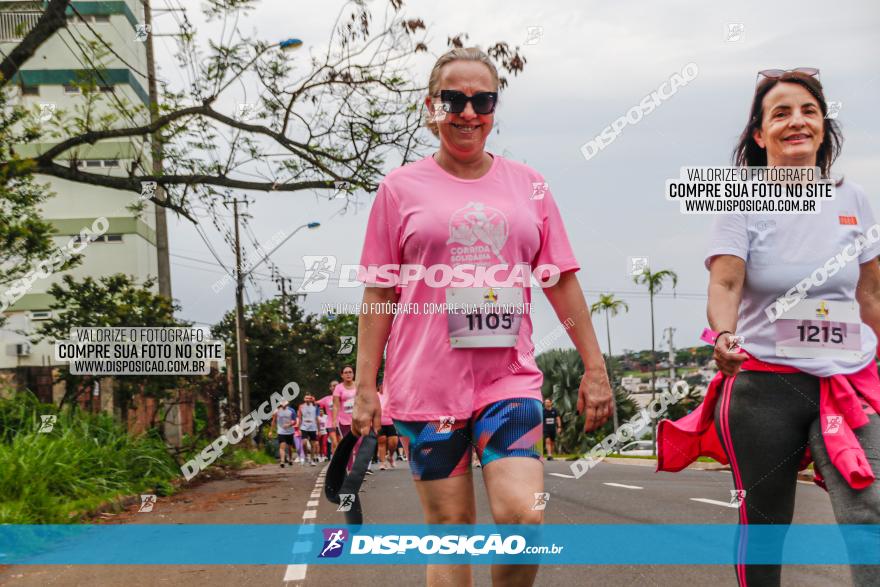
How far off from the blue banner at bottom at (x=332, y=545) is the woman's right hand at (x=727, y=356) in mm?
1641

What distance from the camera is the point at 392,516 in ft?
29.5

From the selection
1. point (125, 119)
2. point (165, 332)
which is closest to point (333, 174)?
point (125, 119)

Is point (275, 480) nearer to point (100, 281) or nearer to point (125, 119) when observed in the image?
point (100, 281)

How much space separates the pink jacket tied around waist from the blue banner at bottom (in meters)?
1.30

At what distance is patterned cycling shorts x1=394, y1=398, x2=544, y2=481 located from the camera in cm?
309

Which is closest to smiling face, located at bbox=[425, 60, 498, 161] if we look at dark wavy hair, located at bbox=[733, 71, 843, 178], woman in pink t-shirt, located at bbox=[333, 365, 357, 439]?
dark wavy hair, located at bbox=[733, 71, 843, 178]

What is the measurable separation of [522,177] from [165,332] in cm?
1216

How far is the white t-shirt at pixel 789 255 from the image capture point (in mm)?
3281

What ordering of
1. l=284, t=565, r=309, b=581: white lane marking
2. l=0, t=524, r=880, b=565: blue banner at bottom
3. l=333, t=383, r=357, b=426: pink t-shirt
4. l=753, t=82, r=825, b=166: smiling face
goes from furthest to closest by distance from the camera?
l=333, t=383, r=357, b=426: pink t-shirt, l=0, t=524, r=880, b=565: blue banner at bottom, l=284, t=565, r=309, b=581: white lane marking, l=753, t=82, r=825, b=166: smiling face

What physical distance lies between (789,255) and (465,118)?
1158 mm

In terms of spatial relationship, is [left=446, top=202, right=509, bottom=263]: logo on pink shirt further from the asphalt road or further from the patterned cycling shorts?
the asphalt road

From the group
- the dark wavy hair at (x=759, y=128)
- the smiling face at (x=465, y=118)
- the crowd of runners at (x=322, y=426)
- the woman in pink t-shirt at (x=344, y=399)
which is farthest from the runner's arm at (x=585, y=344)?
the crowd of runners at (x=322, y=426)

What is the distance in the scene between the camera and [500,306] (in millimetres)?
3221

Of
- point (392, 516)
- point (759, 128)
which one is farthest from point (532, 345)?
point (392, 516)
